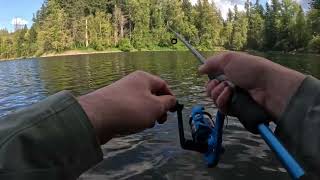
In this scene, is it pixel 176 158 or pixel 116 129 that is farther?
pixel 176 158

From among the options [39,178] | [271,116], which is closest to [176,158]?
[271,116]

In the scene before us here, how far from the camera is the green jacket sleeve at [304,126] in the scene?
1.26m

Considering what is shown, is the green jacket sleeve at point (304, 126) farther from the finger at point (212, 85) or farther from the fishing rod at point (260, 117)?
the finger at point (212, 85)

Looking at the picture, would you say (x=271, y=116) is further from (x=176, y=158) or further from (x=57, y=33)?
(x=57, y=33)

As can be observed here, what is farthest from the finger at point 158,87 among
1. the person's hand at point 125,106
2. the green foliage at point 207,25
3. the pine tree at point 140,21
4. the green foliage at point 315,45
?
the pine tree at point 140,21

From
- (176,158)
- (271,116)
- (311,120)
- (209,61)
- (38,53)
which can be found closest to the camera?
(311,120)

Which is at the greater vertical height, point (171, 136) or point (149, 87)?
point (149, 87)

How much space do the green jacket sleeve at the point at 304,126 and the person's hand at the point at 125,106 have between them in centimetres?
49

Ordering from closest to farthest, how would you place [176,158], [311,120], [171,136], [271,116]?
[311,120] < [271,116] < [176,158] < [171,136]

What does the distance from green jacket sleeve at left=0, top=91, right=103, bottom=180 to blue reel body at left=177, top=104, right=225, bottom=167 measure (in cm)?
117

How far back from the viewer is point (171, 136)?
29.4 ft

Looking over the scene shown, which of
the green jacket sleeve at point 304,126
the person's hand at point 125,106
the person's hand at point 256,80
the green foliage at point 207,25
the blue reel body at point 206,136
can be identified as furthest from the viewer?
the green foliage at point 207,25

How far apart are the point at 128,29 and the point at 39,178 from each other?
398ft

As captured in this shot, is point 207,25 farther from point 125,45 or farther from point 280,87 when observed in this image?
point 280,87
